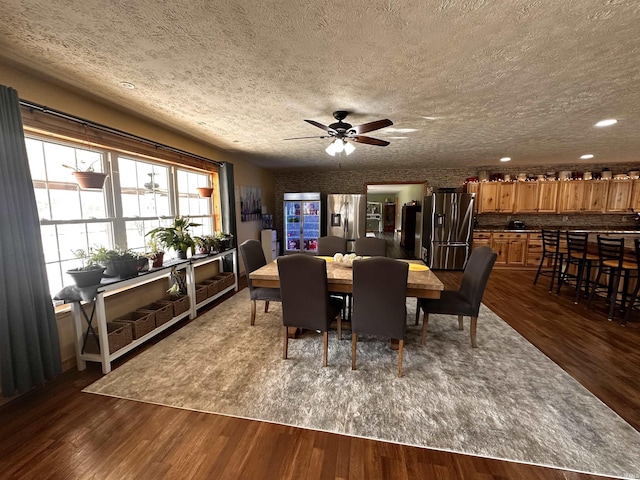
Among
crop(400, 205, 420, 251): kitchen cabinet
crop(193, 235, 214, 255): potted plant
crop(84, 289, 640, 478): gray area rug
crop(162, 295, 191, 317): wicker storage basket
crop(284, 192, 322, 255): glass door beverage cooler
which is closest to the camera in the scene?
crop(84, 289, 640, 478): gray area rug

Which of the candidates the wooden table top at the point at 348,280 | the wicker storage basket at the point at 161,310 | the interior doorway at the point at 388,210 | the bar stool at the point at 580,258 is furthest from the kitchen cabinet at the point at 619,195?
the wicker storage basket at the point at 161,310

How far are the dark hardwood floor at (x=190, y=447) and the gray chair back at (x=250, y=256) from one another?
148cm

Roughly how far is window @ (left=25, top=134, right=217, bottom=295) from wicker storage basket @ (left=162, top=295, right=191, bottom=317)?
74 cm

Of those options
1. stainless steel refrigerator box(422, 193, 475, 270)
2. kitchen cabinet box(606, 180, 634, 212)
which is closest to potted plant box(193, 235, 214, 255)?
stainless steel refrigerator box(422, 193, 475, 270)

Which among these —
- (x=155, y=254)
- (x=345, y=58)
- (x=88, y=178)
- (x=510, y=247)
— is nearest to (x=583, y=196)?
(x=510, y=247)

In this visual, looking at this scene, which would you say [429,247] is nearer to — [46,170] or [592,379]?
[592,379]

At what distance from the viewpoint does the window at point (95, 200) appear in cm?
226

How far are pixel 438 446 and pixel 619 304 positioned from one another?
412cm

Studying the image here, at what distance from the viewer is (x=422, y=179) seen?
21.8 ft

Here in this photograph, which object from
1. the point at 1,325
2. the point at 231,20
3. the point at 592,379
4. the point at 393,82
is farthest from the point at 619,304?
the point at 1,325

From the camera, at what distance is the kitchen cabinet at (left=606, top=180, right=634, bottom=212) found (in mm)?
5590

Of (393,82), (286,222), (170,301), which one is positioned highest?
(393,82)

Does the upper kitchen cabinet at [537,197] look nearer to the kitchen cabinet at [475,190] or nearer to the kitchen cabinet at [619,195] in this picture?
the kitchen cabinet at [475,190]

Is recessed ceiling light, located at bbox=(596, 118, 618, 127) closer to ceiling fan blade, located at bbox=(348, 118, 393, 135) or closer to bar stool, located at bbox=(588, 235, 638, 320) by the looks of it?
bar stool, located at bbox=(588, 235, 638, 320)
